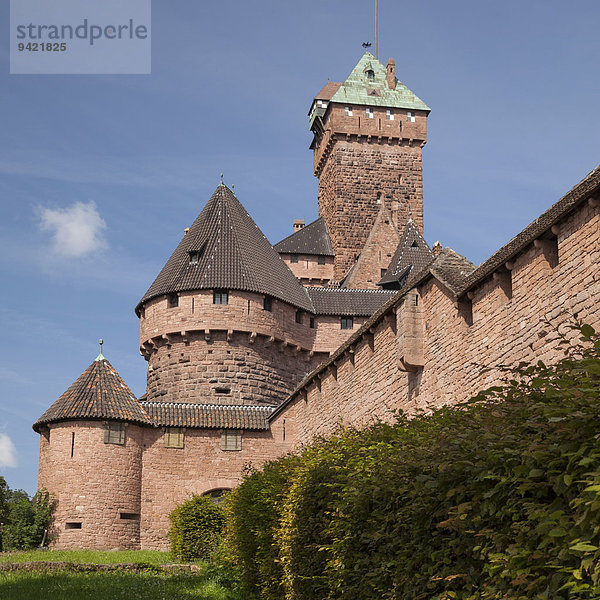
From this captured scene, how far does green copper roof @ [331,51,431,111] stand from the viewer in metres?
49.4

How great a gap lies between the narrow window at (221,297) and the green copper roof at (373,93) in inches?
838

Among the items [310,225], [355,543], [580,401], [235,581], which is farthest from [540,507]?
[310,225]

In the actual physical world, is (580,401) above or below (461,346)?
below

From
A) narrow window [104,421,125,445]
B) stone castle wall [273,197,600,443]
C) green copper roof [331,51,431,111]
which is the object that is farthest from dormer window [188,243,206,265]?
green copper roof [331,51,431,111]

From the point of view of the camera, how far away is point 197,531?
2086 cm

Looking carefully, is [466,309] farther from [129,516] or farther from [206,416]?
[206,416]

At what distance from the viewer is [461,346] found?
1217 centimetres

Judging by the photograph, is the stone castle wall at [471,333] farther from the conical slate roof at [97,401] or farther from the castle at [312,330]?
the conical slate roof at [97,401]

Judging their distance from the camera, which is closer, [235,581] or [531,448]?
[531,448]

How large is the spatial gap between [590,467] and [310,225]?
149 feet

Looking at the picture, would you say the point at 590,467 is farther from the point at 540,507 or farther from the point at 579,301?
the point at 579,301

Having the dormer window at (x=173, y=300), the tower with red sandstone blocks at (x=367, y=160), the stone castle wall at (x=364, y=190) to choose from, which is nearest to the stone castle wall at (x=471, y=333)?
the dormer window at (x=173, y=300)

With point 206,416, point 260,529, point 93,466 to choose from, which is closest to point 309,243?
point 206,416

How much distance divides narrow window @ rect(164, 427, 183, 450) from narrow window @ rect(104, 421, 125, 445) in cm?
146
